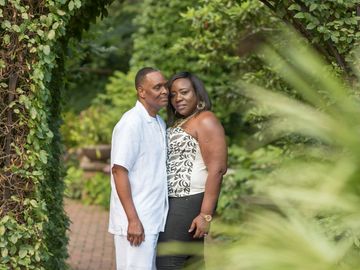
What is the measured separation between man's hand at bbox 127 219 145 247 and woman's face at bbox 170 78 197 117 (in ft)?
2.33

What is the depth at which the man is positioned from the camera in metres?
5.07

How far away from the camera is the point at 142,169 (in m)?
5.14

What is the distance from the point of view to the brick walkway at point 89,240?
9922 millimetres

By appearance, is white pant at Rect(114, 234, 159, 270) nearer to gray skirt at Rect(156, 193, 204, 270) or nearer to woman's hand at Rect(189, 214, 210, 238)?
gray skirt at Rect(156, 193, 204, 270)

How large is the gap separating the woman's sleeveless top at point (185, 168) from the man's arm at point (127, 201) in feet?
0.90

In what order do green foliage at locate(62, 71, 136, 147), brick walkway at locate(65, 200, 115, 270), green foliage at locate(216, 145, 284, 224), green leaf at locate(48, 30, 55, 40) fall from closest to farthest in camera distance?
1. green leaf at locate(48, 30, 55, 40)
2. brick walkway at locate(65, 200, 115, 270)
3. green foliage at locate(216, 145, 284, 224)
4. green foliage at locate(62, 71, 136, 147)

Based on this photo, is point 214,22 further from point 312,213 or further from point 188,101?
point 312,213

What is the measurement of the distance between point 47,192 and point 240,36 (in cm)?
400

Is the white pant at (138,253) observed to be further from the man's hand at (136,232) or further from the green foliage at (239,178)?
the green foliage at (239,178)

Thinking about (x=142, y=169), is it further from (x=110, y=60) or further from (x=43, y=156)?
(x=110, y=60)

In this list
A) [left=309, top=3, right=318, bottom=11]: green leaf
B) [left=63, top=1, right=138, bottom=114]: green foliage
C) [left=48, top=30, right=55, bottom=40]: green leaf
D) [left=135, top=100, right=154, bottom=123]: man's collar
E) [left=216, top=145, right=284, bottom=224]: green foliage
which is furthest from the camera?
[left=63, top=1, right=138, bottom=114]: green foliage

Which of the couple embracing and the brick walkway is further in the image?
the brick walkway

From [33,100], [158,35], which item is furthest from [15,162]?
[158,35]

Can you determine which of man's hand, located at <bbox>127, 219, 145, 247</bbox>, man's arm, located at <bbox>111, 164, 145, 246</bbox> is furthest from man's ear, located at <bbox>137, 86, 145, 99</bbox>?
man's hand, located at <bbox>127, 219, 145, 247</bbox>
